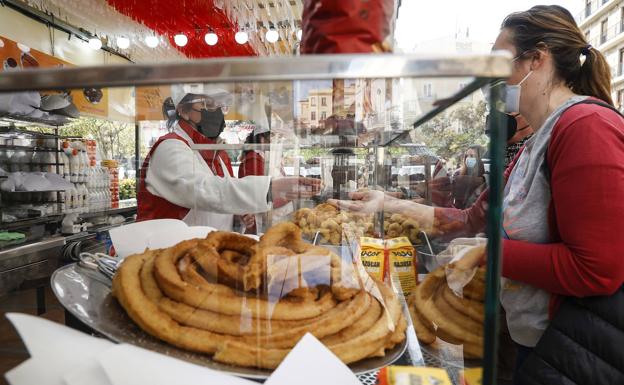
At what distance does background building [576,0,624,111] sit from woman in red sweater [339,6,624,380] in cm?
2278

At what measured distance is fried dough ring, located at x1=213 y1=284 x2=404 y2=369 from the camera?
0.54 meters

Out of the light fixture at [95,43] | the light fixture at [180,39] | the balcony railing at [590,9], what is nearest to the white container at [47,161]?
the light fixture at [180,39]

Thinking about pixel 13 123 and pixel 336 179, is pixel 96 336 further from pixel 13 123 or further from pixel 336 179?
pixel 13 123

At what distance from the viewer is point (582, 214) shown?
976 mm

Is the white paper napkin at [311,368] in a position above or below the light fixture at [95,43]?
below

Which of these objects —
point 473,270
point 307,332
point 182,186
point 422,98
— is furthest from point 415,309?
point 182,186

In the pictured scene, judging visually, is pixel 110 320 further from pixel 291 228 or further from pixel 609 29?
pixel 609 29

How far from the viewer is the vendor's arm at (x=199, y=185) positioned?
1021 mm

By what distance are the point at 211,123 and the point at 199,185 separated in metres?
0.18

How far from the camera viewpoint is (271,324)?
0.58 m

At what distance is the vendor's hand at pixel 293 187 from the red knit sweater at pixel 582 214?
422mm

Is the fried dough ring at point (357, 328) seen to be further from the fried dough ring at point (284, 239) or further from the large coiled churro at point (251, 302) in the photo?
the fried dough ring at point (284, 239)

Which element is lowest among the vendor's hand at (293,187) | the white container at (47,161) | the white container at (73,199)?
the white container at (73,199)

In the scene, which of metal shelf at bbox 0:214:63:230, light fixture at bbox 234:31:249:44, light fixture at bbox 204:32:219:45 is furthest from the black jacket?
light fixture at bbox 204:32:219:45
